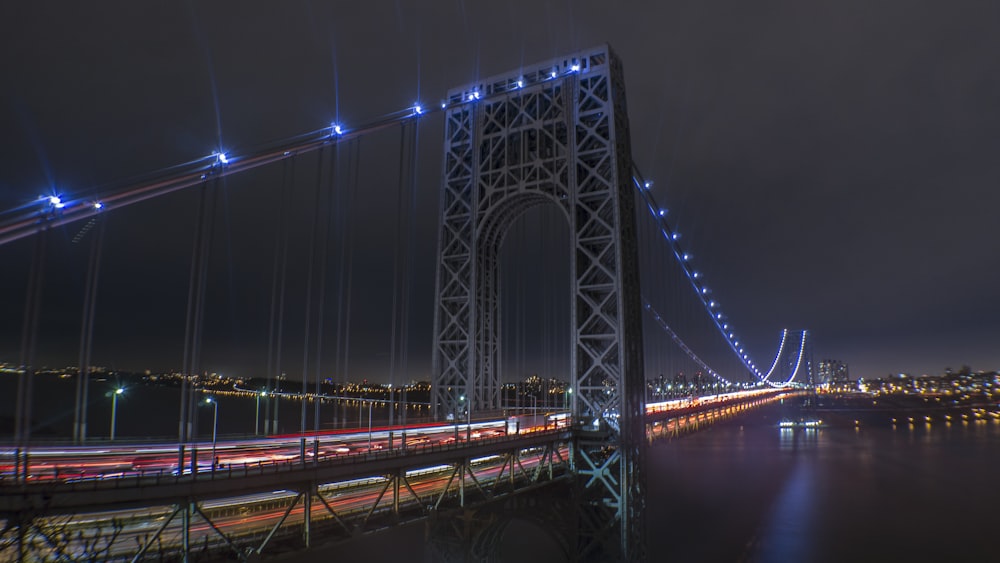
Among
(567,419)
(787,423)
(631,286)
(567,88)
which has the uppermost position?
(567,88)

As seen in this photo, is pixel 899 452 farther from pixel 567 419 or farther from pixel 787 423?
pixel 567 419

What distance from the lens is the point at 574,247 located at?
30.3 m

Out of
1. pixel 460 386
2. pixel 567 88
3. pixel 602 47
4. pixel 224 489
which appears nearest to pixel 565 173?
pixel 567 88

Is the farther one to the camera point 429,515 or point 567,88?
point 567,88

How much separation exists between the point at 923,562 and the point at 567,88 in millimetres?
43462

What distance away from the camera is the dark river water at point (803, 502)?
45.8 metres

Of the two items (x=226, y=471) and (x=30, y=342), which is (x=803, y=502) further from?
(x=30, y=342)

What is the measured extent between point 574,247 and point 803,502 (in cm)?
4921

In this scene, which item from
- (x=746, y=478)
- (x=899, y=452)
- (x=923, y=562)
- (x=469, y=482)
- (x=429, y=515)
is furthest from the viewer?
(x=899, y=452)

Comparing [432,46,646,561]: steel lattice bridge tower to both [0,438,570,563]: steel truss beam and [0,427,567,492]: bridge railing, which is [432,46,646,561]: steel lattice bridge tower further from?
[0,427,567,492]: bridge railing

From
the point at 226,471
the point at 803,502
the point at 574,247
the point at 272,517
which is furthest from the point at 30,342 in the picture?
the point at 803,502

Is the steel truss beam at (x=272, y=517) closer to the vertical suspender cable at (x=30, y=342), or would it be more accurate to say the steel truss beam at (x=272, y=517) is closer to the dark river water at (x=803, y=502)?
the vertical suspender cable at (x=30, y=342)

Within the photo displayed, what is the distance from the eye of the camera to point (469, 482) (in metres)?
27.0

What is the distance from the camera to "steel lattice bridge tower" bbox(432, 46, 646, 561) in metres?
28.6
